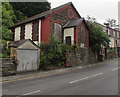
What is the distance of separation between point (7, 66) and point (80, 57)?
11819mm

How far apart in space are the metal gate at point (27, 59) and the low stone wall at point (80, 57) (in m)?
4.83

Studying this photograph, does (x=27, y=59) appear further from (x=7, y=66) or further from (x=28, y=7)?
(x=28, y=7)

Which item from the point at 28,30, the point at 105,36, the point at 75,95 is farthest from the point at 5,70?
the point at 105,36

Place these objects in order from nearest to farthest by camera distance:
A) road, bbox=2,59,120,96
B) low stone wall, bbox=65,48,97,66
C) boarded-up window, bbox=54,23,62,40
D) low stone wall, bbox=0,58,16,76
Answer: road, bbox=2,59,120,96, low stone wall, bbox=0,58,16,76, low stone wall, bbox=65,48,97,66, boarded-up window, bbox=54,23,62,40

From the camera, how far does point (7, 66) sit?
11.9m

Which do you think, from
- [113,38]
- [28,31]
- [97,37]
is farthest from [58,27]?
[113,38]

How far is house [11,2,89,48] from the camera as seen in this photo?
20.4m

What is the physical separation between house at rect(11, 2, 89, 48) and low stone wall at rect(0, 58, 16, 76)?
26.2 feet

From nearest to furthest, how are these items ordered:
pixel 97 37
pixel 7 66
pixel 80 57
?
pixel 7 66 → pixel 80 57 → pixel 97 37

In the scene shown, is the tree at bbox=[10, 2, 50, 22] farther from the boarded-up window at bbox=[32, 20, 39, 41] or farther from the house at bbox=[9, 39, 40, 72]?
the house at bbox=[9, 39, 40, 72]

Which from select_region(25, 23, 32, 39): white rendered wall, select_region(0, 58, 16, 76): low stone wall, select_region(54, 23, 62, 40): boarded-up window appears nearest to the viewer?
select_region(0, 58, 16, 76): low stone wall

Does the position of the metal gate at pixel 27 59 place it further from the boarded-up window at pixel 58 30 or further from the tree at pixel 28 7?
the tree at pixel 28 7

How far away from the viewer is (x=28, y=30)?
23.0 m

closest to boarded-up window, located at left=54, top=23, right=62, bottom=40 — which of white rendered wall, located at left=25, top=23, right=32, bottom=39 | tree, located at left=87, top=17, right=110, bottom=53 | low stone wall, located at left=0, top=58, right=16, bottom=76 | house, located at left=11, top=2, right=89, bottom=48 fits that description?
house, located at left=11, top=2, right=89, bottom=48
